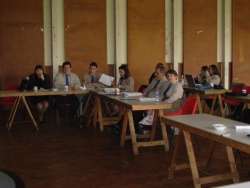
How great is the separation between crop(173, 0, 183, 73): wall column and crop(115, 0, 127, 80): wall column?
49.4 inches

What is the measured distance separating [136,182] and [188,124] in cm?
97

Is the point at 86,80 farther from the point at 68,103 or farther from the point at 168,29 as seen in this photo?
the point at 168,29

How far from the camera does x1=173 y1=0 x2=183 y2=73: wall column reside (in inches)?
411

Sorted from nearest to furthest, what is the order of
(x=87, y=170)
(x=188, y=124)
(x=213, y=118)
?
1. (x=188, y=124)
2. (x=213, y=118)
3. (x=87, y=170)

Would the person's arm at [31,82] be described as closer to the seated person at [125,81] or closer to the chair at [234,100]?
the seated person at [125,81]

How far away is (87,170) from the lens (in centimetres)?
509

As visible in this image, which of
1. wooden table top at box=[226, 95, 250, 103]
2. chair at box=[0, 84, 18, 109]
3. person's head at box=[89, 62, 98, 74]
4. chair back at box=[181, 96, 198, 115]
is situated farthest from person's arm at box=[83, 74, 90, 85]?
chair back at box=[181, 96, 198, 115]

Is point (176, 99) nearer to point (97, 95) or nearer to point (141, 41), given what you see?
point (97, 95)

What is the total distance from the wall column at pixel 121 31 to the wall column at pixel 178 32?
4.11 feet

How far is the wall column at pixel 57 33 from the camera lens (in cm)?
945

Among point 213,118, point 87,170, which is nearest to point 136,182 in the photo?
point 87,170

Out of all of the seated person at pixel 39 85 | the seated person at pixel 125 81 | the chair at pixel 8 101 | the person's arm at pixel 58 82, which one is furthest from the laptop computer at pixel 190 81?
the chair at pixel 8 101

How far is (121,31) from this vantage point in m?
10.0

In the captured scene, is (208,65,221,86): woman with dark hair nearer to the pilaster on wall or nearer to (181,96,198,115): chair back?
the pilaster on wall
